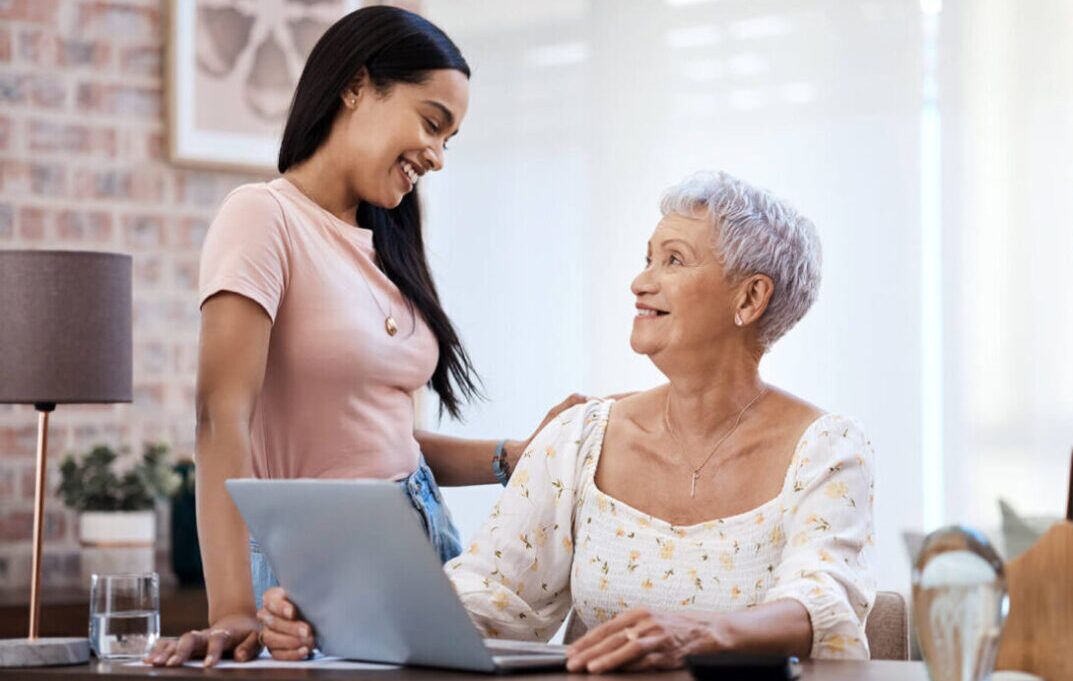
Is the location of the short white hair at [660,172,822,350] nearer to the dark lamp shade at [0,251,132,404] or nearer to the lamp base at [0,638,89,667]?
the dark lamp shade at [0,251,132,404]

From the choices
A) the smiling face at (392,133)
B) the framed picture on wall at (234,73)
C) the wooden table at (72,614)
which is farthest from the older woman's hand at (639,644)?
the framed picture on wall at (234,73)

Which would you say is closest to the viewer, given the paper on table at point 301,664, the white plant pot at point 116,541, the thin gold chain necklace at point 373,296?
the paper on table at point 301,664

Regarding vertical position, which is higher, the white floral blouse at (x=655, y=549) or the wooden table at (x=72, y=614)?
the white floral blouse at (x=655, y=549)

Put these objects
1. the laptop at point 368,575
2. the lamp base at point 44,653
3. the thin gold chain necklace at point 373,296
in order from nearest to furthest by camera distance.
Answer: the laptop at point 368,575 < the lamp base at point 44,653 < the thin gold chain necklace at point 373,296

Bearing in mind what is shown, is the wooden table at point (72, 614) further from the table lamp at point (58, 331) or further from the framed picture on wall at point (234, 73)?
the framed picture on wall at point (234, 73)

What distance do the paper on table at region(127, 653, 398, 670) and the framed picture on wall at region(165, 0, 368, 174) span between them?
2491 mm

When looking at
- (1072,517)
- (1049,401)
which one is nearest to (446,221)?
(1049,401)

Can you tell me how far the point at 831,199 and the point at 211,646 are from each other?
2615 millimetres

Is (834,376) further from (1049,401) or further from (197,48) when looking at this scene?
(197,48)

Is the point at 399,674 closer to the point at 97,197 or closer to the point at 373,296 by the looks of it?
the point at 373,296

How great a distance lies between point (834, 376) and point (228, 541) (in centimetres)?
231

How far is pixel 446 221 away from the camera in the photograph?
4.78 meters

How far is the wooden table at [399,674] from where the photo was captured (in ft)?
5.13

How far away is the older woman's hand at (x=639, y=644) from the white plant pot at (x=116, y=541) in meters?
2.24
